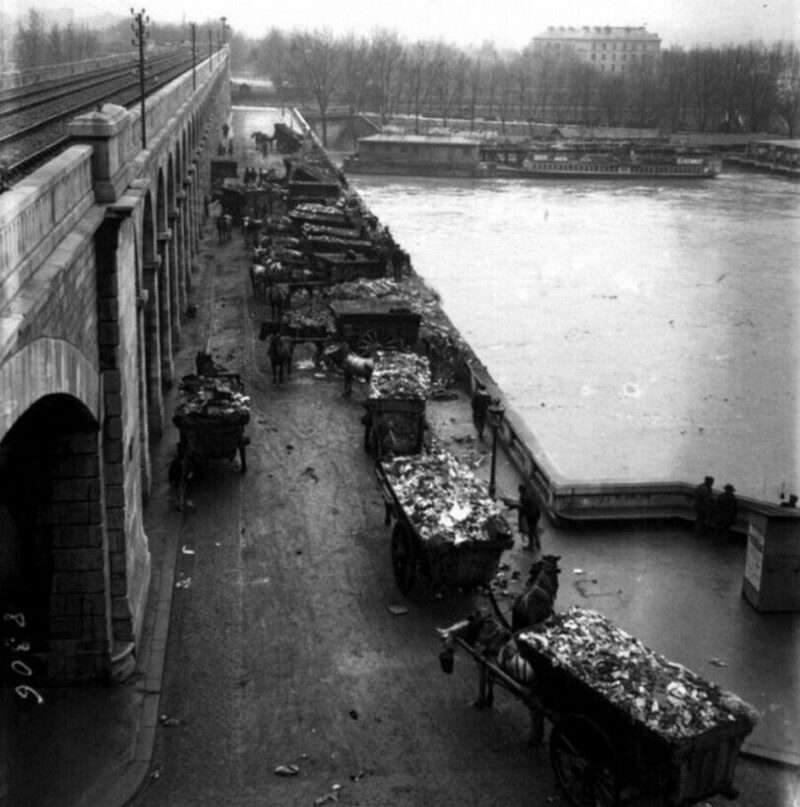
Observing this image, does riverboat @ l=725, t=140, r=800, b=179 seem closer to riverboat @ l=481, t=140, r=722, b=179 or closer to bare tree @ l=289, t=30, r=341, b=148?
riverboat @ l=481, t=140, r=722, b=179

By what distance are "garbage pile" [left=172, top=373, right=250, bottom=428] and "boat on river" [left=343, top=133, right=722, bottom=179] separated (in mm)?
77488

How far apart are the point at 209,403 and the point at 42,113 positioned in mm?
8152

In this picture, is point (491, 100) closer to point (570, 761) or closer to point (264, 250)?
point (264, 250)

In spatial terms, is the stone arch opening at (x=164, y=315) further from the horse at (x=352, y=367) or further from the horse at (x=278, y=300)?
the horse at (x=278, y=300)

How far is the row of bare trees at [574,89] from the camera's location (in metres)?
130

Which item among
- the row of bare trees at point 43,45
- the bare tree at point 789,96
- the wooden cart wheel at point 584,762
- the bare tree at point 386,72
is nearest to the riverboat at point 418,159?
the row of bare trees at point 43,45

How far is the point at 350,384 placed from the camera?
25.7 metres

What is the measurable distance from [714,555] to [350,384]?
34.3 ft

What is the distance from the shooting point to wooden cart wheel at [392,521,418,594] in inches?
601

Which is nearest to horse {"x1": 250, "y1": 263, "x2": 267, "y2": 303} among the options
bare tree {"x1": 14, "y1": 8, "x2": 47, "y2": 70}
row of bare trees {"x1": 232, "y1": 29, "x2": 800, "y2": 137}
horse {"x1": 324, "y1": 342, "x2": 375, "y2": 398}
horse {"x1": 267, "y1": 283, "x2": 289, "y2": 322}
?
horse {"x1": 267, "y1": 283, "x2": 289, "y2": 322}

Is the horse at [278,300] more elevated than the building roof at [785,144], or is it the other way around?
the building roof at [785,144]

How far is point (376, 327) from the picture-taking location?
28469mm

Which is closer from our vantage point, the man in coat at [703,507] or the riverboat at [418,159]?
the man in coat at [703,507]

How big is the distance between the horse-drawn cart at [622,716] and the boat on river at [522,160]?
87044 millimetres
